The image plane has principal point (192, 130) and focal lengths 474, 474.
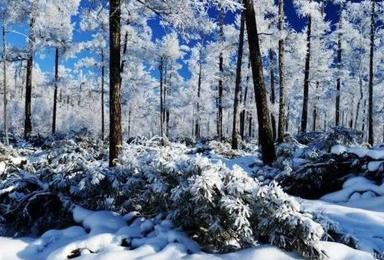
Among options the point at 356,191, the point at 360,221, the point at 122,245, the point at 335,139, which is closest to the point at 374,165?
the point at 356,191

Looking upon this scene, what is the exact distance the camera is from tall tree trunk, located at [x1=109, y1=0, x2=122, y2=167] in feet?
27.5

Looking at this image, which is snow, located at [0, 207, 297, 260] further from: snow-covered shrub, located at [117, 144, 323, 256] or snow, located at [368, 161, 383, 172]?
snow, located at [368, 161, 383, 172]

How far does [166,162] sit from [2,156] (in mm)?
6168

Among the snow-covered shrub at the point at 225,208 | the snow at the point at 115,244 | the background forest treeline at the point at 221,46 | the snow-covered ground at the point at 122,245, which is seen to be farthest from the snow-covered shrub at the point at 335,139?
the snow at the point at 115,244

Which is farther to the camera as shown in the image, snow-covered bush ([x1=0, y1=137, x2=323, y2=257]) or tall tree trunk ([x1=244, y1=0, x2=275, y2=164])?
tall tree trunk ([x1=244, y1=0, x2=275, y2=164])

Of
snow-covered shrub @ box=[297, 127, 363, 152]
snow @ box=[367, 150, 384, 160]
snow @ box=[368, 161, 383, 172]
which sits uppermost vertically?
snow-covered shrub @ box=[297, 127, 363, 152]

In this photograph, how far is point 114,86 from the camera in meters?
8.47

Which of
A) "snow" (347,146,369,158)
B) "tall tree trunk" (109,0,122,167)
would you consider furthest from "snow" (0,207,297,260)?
"snow" (347,146,369,158)

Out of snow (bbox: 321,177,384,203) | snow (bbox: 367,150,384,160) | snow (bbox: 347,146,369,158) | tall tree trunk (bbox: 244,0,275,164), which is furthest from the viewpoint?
tall tree trunk (bbox: 244,0,275,164)

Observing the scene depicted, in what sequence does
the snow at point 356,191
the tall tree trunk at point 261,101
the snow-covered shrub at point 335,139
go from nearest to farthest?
the snow at point 356,191, the tall tree trunk at point 261,101, the snow-covered shrub at point 335,139

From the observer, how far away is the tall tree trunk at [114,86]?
27.5 ft

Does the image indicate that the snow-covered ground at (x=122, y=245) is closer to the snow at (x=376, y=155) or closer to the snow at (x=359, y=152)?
the snow at (x=376, y=155)

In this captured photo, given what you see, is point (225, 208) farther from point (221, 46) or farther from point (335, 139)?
point (221, 46)

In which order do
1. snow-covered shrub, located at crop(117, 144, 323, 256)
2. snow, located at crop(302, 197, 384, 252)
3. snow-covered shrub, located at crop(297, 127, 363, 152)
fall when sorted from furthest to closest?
snow-covered shrub, located at crop(297, 127, 363, 152) < snow, located at crop(302, 197, 384, 252) < snow-covered shrub, located at crop(117, 144, 323, 256)
